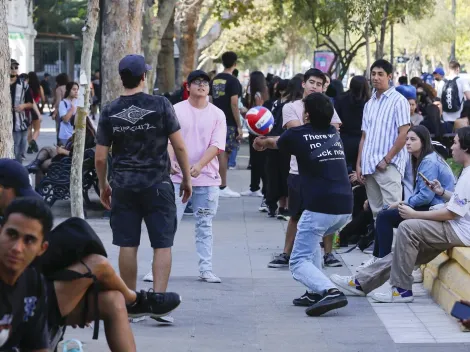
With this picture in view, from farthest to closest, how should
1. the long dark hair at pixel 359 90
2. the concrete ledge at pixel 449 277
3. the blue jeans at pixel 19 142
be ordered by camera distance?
1. the blue jeans at pixel 19 142
2. the long dark hair at pixel 359 90
3. the concrete ledge at pixel 449 277

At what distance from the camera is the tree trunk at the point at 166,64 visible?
Result: 28203 millimetres

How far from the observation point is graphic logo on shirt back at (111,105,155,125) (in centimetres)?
780

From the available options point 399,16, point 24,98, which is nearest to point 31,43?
point 399,16

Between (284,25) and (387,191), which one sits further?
(284,25)

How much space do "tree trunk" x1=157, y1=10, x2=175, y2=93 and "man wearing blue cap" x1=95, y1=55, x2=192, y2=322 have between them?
20.4 meters

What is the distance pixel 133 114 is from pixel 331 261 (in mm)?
3436

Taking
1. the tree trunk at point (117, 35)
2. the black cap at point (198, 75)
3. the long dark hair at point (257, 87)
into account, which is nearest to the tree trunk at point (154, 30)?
the long dark hair at point (257, 87)

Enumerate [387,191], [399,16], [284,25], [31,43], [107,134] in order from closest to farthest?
[107,134], [387,191], [399,16], [284,25], [31,43]

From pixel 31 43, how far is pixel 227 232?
167 ft

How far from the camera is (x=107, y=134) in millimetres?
7906

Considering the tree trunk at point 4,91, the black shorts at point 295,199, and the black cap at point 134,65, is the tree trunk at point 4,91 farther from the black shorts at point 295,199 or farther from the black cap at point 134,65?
the black shorts at point 295,199

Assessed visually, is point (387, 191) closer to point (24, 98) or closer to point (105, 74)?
point (105, 74)

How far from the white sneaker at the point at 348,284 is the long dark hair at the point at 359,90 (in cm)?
324

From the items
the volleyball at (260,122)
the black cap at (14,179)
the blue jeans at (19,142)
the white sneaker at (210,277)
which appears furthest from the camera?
the blue jeans at (19,142)
